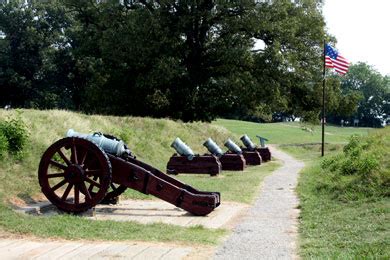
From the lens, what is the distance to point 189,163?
1584 centimetres

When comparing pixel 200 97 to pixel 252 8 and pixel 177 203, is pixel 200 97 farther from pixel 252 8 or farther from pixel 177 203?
pixel 177 203

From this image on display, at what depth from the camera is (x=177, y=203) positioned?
27.6 ft

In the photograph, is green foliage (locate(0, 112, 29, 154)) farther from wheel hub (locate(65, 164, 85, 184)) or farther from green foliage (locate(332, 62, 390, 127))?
green foliage (locate(332, 62, 390, 127))

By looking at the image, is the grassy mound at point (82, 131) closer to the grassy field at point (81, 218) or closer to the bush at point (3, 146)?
the grassy field at point (81, 218)

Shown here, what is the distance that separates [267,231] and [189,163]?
8863 mm

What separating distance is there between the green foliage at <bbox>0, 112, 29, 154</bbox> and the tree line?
15.8 metres

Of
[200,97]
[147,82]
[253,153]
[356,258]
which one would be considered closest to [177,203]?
[356,258]

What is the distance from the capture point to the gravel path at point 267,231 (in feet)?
18.5

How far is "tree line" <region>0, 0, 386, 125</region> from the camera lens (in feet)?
89.5

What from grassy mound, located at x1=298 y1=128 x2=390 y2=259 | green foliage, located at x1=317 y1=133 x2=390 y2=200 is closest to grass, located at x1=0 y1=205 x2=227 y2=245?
grassy mound, located at x1=298 y1=128 x2=390 y2=259

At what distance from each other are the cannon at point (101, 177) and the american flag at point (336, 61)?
18.4m

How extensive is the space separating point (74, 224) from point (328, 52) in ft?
70.4

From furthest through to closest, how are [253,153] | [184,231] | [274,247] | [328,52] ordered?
[328,52] < [253,153] < [184,231] < [274,247]

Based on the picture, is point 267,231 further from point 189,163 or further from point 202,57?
point 202,57
